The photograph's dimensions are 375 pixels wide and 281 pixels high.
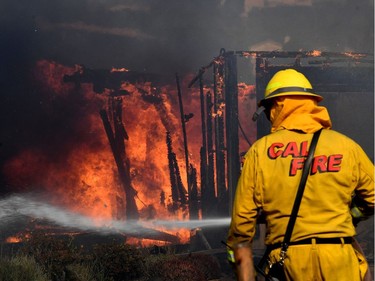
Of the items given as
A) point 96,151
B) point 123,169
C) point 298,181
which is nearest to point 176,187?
point 123,169

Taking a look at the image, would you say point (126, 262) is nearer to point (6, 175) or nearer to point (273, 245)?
point (273, 245)

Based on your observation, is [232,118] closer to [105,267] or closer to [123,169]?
[123,169]

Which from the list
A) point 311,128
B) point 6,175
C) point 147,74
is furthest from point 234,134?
point 311,128

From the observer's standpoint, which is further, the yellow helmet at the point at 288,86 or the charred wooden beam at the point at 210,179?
the charred wooden beam at the point at 210,179

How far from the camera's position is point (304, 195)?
2381 mm

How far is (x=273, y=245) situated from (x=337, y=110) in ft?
36.4

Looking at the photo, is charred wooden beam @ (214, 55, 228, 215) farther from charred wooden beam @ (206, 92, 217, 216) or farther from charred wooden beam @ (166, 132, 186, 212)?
charred wooden beam @ (166, 132, 186, 212)

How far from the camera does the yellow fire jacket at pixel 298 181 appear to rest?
2375 mm

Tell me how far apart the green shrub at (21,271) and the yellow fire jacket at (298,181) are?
534cm

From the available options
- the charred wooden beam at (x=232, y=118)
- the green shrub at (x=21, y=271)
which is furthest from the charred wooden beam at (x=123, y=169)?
the green shrub at (x=21, y=271)

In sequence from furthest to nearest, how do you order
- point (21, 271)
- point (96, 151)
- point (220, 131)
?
point (96, 151), point (220, 131), point (21, 271)

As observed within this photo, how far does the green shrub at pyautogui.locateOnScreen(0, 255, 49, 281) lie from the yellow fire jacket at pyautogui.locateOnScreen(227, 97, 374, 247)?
5.34 m

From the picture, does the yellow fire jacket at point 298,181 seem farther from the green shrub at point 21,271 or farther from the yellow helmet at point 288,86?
the green shrub at point 21,271

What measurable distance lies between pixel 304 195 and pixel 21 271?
5944mm
